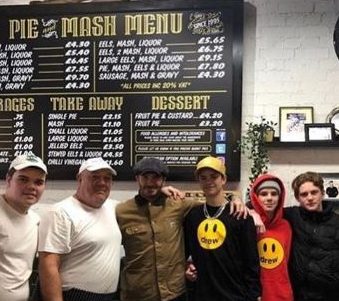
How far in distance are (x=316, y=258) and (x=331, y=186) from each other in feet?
3.39

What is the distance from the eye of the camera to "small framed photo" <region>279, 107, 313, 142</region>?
3.70m

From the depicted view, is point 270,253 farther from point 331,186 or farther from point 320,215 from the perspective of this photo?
point 331,186

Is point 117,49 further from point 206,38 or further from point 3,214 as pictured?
point 3,214

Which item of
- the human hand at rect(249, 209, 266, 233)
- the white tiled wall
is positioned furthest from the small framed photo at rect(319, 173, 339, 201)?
the human hand at rect(249, 209, 266, 233)

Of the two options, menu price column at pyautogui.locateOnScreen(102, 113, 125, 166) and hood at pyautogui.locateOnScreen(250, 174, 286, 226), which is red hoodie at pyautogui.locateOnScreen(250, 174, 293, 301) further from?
menu price column at pyautogui.locateOnScreen(102, 113, 125, 166)

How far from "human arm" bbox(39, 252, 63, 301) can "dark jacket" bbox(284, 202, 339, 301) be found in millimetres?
1297

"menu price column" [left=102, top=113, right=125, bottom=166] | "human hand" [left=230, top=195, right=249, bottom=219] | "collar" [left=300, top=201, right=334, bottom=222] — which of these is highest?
"menu price column" [left=102, top=113, right=125, bottom=166]

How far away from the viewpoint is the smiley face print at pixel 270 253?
274 centimetres

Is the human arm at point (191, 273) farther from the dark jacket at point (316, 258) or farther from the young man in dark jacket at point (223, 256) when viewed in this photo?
the dark jacket at point (316, 258)

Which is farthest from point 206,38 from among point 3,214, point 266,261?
point 3,214

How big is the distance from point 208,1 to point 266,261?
2065mm

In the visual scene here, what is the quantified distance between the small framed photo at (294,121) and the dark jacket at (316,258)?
974mm

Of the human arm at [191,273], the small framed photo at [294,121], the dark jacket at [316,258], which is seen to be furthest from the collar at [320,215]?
the small framed photo at [294,121]

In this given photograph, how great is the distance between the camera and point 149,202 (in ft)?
9.14
